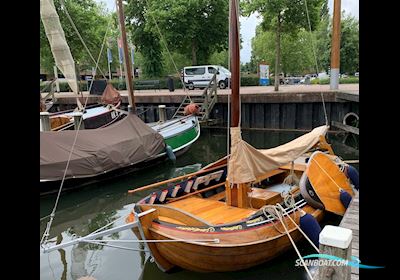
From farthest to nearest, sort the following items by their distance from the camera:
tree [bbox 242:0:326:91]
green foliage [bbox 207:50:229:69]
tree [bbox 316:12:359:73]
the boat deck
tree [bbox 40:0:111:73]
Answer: green foliage [bbox 207:50:229:69] < tree [bbox 316:12:359:73] < tree [bbox 40:0:111:73] < tree [bbox 242:0:326:91] < the boat deck

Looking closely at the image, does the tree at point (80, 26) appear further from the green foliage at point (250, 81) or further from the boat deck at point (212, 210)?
the boat deck at point (212, 210)

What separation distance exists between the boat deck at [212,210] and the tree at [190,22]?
2021 cm

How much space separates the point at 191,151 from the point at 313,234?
367 inches

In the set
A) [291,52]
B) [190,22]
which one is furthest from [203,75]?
[291,52]

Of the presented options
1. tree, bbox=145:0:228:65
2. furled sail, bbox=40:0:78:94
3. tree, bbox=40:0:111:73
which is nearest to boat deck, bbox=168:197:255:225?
furled sail, bbox=40:0:78:94

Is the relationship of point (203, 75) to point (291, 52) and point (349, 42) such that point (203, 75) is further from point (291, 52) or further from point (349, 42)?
point (349, 42)

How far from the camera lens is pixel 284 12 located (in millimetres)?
17656

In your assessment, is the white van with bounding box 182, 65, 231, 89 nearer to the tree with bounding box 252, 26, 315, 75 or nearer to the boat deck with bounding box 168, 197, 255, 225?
the tree with bounding box 252, 26, 315, 75

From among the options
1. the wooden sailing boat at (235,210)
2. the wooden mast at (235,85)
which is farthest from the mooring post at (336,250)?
the wooden mast at (235,85)

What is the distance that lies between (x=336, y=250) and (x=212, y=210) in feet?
10.2

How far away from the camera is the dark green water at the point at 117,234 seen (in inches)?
208

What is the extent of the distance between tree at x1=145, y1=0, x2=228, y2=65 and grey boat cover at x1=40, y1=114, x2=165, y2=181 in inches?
592

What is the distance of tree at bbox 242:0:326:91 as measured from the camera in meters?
17.1
